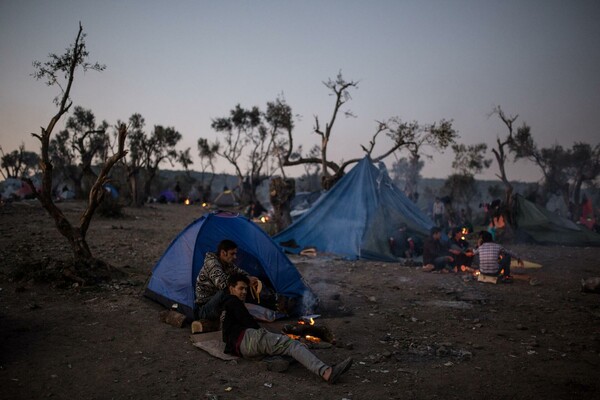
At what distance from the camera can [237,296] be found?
456 centimetres

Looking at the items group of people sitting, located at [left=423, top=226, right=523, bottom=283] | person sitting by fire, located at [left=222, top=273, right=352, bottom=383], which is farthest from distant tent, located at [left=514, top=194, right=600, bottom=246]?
person sitting by fire, located at [left=222, top=273, right=352, bottom=383]

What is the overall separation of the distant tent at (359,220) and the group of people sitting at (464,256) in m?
1.03

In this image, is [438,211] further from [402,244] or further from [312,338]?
[312,338]

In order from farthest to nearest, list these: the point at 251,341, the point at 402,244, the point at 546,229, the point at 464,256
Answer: the point at 546,229 → the point at 402,244 → the point at 464,256 → the point at 251,341

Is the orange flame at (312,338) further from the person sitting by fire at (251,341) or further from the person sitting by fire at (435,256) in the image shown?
the person sitting by fire at (435,256)

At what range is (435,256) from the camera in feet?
31.9

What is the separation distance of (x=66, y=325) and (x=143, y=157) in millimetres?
23507

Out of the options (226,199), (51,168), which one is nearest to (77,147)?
(226,199)

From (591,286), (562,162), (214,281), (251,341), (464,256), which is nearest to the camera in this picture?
(251,341)

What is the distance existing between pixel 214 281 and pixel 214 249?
1.32 metres

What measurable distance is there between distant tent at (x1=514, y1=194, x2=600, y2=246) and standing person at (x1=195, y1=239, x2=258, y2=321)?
42.1ft

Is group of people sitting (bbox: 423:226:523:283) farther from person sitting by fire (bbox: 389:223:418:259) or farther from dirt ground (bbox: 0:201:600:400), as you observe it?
person sitting by fire (bbox: 389:223:418:259)

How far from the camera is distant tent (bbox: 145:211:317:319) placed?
19.0ft

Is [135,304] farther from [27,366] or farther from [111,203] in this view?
[111,203]
